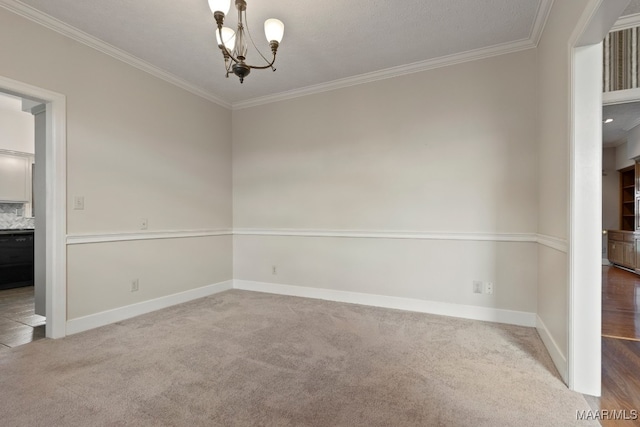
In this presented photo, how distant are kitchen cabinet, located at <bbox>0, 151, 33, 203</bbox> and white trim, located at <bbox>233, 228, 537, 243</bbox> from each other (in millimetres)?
3896

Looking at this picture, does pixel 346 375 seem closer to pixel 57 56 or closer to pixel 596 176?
pixel 596 176

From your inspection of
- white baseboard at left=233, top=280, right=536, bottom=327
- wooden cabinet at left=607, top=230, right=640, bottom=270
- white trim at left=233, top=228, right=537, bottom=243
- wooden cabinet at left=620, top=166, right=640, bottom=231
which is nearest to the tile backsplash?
white trim at left=233, top=228, right=537, bottom=243

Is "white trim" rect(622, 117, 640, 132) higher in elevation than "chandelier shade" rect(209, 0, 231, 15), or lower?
higher

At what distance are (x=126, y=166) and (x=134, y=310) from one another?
1.54 metres

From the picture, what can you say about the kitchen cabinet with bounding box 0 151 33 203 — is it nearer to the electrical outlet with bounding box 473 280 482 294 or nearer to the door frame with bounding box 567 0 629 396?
the electrical outlet with bounding box 473 280 482 294

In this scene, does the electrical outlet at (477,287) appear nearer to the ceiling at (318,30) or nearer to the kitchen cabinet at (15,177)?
the ceiling at (318,30)

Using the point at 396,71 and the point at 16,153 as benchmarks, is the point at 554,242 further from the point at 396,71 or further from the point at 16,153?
the point at 16,153

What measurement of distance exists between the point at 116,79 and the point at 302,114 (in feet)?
6.91

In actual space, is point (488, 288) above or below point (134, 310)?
above

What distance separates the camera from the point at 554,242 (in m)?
2.27

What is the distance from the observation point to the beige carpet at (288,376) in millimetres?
1661

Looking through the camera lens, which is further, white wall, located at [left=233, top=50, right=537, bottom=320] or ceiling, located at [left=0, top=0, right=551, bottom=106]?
white wall, located at [left=233, top=50, right=537, bottom=320]

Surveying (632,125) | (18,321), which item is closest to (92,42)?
(18,321)

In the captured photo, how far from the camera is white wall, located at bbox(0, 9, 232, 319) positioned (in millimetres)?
2752
